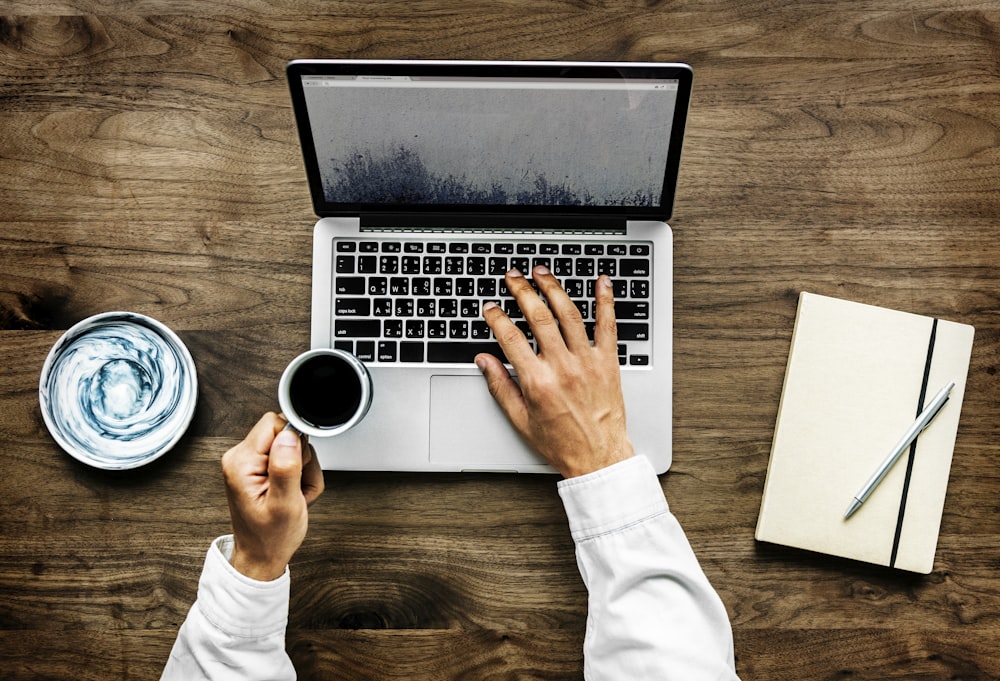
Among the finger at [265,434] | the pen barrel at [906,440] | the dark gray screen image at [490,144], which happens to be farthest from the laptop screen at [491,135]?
the pen barrel at [906,440]

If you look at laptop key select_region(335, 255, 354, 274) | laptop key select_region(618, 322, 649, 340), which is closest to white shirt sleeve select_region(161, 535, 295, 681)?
laptop key select_region(335, 255, 354, 274)

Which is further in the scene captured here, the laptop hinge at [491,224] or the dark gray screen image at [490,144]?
the laptop hinge at [491,224]

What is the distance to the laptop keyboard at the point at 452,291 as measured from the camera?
0.82 m

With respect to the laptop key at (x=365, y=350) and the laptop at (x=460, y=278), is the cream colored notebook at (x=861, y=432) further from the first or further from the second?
the laptop key at (x=365, y=350)

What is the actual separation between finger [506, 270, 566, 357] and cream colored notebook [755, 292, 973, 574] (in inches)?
10.9

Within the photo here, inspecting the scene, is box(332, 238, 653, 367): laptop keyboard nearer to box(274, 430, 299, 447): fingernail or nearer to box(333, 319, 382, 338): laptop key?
box(333, 319, 382, 338): laptop key

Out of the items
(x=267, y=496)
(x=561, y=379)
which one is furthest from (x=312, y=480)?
(x=561, y=379)

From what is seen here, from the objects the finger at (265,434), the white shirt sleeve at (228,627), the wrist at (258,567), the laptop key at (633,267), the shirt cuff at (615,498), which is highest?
the laptop key at (633,267)

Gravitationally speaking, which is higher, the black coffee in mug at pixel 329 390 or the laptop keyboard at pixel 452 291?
the laptop keyboard at pixel 452 291

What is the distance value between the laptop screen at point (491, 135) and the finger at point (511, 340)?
0.13 m

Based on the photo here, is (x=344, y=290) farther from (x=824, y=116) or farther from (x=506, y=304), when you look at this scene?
(x=824, y=116)

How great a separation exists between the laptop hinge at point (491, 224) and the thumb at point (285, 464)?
0.27 meters

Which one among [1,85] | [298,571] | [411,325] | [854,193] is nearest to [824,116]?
[854,193]

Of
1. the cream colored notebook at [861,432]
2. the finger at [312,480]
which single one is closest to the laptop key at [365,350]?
the finger at [312,480]
